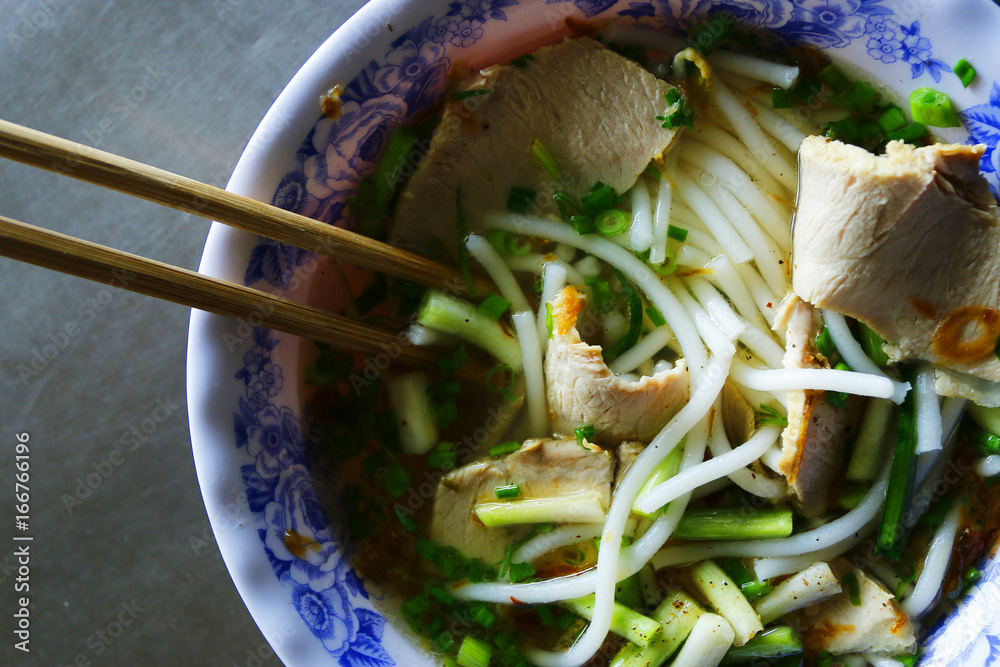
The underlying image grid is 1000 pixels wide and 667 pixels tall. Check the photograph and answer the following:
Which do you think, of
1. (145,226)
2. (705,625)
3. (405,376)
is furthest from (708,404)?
(145,226)

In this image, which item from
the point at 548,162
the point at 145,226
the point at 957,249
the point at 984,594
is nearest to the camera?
the point at 957,249

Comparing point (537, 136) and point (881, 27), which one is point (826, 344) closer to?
point (881, 27)

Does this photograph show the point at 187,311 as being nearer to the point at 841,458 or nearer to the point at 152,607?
the point at 152,607

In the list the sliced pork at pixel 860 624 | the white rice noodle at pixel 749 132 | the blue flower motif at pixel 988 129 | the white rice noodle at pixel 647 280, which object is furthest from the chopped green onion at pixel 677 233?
the sliced pork at pixel 860 624

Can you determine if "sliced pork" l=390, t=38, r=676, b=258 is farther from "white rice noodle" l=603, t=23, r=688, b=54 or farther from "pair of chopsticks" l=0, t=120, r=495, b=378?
"pair of chopsticks" l=0, t=120, r=495, b=378

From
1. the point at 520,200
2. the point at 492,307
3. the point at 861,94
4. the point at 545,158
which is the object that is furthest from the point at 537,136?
the point at 861,94

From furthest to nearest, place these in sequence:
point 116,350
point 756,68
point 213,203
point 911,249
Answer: point 116,350, point 756,68, point 911,249, point 213,203
